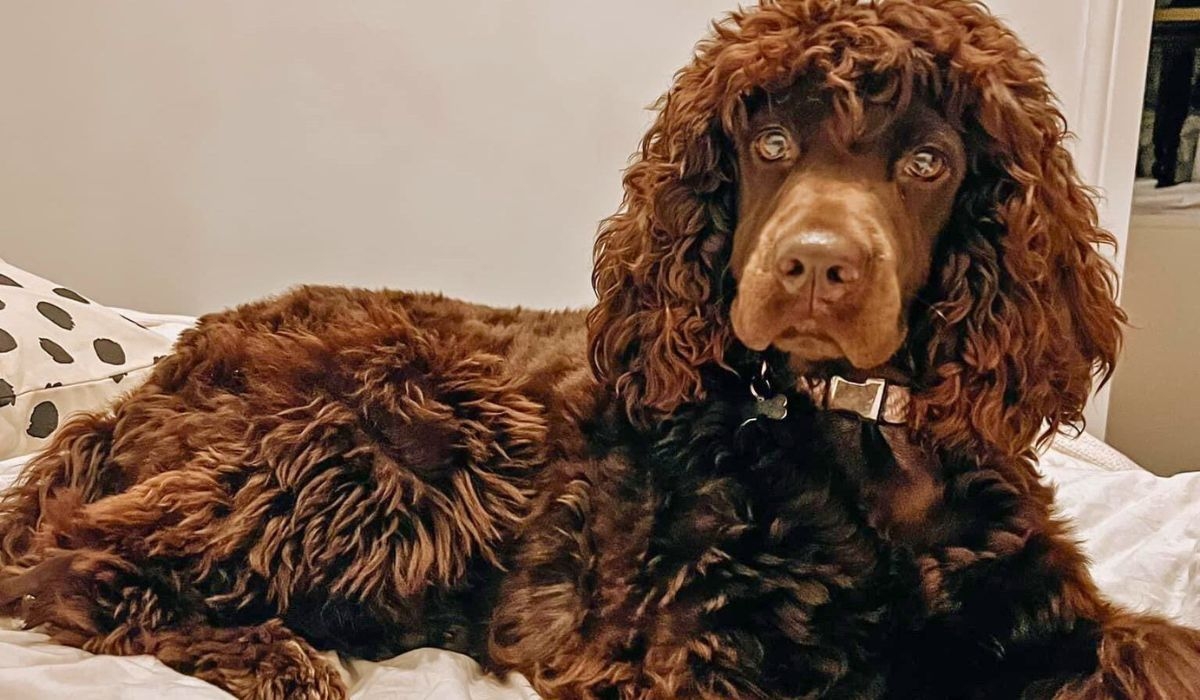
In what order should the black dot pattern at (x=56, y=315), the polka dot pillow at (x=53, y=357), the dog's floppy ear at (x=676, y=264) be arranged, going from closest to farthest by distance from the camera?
the dog's floppy ear at (x=676, y=264)
the polka dot pillow at (x=53, y=357)
the black dot pattern at (x=56, y=315)

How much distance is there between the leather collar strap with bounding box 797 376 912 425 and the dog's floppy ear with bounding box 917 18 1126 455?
29 millimetres

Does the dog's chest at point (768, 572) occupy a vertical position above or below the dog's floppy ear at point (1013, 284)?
below

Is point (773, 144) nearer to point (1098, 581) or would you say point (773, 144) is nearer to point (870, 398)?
point (870, 398)

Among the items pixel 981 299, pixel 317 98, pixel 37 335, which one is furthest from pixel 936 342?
pixel 317 98

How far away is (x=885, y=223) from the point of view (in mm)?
1021

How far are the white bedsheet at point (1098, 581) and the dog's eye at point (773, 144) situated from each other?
0.61m

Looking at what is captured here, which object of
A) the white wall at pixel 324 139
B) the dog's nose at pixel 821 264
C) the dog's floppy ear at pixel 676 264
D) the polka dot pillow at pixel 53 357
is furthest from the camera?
the white wall at pixel 324 139

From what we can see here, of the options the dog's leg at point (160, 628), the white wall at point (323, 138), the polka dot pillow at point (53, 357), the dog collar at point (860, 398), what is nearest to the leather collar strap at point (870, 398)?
the dog collar at point (860, 398)

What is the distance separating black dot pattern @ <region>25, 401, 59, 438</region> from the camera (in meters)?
1.78

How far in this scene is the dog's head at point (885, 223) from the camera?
40.1 inches

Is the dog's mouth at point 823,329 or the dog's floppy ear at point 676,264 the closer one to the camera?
the dog's mouth at point 823,329

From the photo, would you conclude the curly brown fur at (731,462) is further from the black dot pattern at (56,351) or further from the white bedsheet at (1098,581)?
the black dot pattern at (56,351)

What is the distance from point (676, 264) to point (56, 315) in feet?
4.32

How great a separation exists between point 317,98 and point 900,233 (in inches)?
86.8
